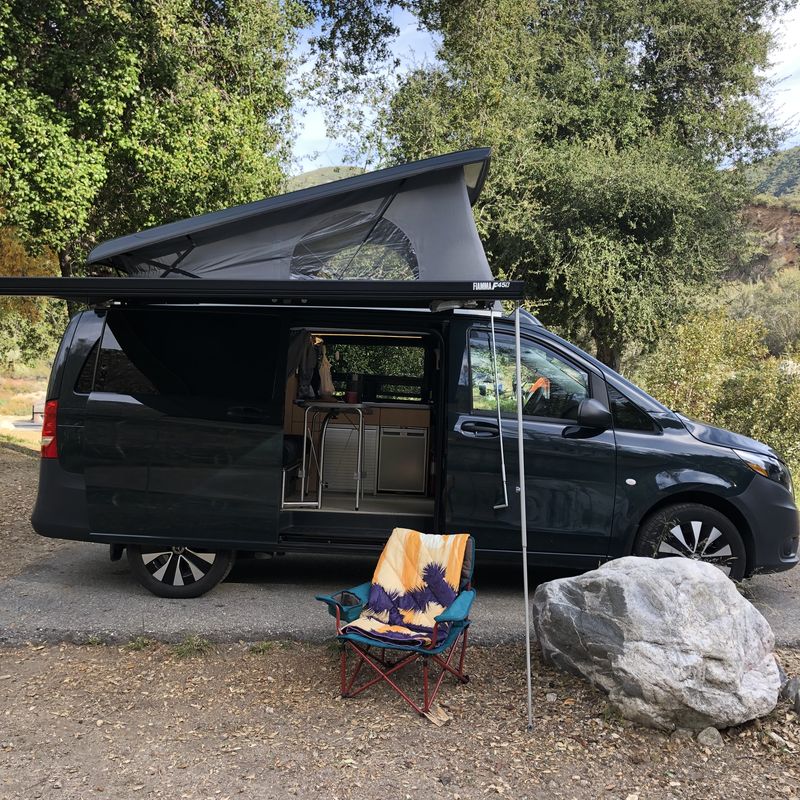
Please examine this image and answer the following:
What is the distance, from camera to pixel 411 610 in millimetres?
4840

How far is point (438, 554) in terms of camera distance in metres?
4.98

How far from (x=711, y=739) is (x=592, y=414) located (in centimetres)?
217

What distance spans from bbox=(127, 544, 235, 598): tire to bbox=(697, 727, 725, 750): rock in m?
3.30

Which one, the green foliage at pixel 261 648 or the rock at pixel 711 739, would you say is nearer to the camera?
the rock at pixel 711 739

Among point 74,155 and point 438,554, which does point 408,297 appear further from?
point 74,155

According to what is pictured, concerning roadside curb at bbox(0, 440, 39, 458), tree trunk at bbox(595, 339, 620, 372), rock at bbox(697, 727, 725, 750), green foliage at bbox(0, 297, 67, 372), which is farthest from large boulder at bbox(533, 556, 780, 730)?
tree trunk at bbox(595, 339, 620, 372)

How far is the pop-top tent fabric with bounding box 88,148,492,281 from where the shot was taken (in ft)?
18.3

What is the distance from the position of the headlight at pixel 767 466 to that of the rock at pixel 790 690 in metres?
1.84

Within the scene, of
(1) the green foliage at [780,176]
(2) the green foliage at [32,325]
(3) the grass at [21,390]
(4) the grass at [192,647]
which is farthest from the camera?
(3) the grass at [21,390]

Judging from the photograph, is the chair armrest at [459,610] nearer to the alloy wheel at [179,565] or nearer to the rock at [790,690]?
the rock at [790,690]

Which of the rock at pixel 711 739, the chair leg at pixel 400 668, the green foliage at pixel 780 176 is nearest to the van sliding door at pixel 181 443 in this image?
the chair leg at pixel 400 668

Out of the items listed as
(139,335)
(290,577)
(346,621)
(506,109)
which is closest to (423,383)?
(290,577)

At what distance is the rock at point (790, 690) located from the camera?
13.8ft

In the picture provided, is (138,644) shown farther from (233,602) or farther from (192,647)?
(233,602)
